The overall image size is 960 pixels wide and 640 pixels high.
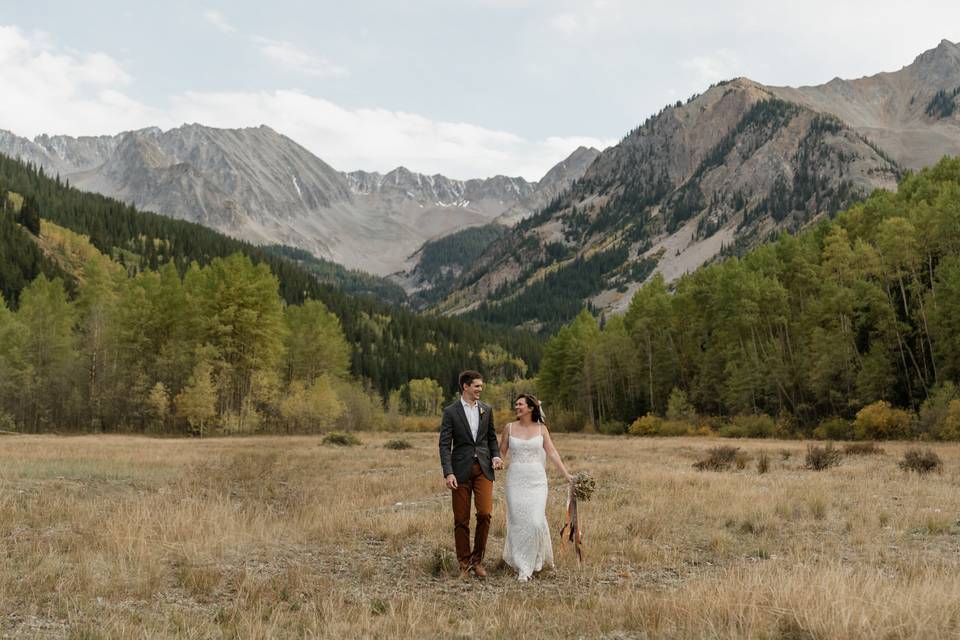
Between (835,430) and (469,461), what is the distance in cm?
4736

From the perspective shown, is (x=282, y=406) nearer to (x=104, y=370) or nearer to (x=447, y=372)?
(x=104, y=370)

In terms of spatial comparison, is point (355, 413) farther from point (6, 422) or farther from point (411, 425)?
point (6, 422)

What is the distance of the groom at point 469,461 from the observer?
9797 millimetres

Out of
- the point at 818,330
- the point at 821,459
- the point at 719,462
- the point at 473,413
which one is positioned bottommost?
the point at 719,462

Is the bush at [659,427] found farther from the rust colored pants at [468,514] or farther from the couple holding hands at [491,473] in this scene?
the rust colored pants at [468,514]

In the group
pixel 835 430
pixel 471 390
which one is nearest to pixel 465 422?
pixel 471 390

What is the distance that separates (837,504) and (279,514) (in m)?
12.8

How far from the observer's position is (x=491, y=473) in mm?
10203

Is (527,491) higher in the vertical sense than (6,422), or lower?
higher

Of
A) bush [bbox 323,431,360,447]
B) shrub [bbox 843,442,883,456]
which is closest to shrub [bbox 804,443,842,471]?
shrub [bbox 843,442,883,456]

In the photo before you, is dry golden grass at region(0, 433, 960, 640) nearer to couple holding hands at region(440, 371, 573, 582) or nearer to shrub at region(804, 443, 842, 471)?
couple holding hands at region(440, 371, 573, 582)

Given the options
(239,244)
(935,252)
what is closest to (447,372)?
(239,244)

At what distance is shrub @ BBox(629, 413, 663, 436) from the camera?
6456cm

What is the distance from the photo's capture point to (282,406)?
193 feet
